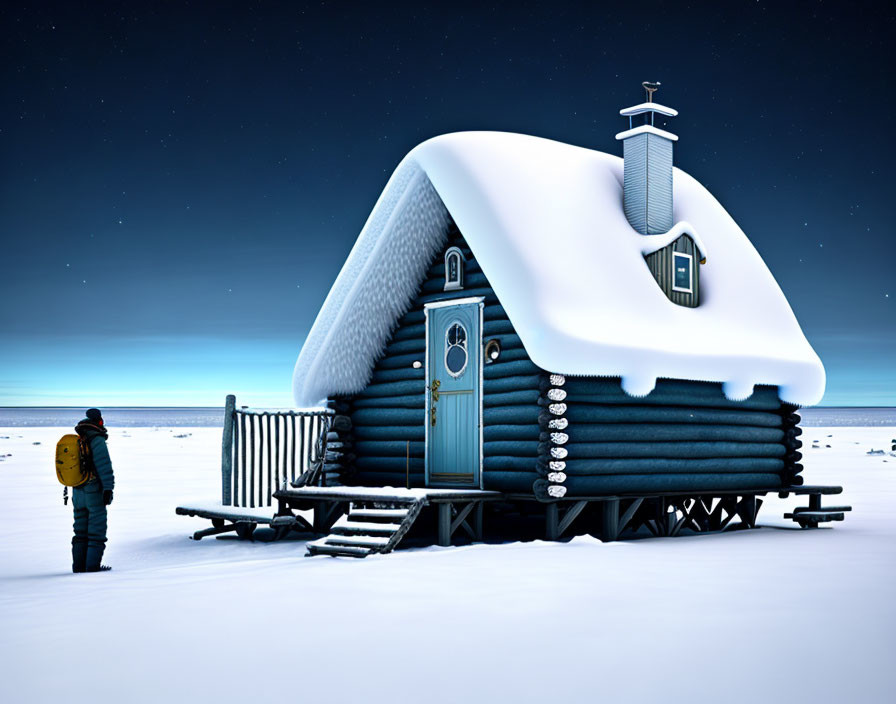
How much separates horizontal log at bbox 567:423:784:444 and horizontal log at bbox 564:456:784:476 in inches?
11.1

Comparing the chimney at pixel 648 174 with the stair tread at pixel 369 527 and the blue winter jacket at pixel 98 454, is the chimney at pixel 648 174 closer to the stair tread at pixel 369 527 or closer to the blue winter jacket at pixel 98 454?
the stair tread at pixel 369 527

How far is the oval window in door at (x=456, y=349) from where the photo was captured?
14.6 metres

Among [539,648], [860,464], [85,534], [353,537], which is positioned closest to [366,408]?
[353,537]

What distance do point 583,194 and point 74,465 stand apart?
785 centimetres

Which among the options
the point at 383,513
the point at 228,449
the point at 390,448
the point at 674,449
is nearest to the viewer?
the point at 383,513

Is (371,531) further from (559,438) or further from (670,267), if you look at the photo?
(670,267)

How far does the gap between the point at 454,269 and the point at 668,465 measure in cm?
406

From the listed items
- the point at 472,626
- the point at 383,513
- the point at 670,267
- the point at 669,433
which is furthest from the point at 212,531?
the point at 472,626

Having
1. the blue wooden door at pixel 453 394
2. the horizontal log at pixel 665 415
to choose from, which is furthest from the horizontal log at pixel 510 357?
the horizontal log at pixel 665 415

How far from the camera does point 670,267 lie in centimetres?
1506

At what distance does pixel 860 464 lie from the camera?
36.4 m

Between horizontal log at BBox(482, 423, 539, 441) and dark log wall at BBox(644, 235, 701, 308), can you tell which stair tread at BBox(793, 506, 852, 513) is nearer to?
dark log wall at BBox(644, 235, 701, 308)

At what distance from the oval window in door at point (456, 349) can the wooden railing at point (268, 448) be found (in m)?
2.15

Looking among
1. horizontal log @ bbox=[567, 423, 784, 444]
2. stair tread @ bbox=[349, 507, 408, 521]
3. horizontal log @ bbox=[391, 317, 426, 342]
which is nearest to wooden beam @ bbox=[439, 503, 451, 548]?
stair tread @ bbox=[349, 507, 408, 521]
